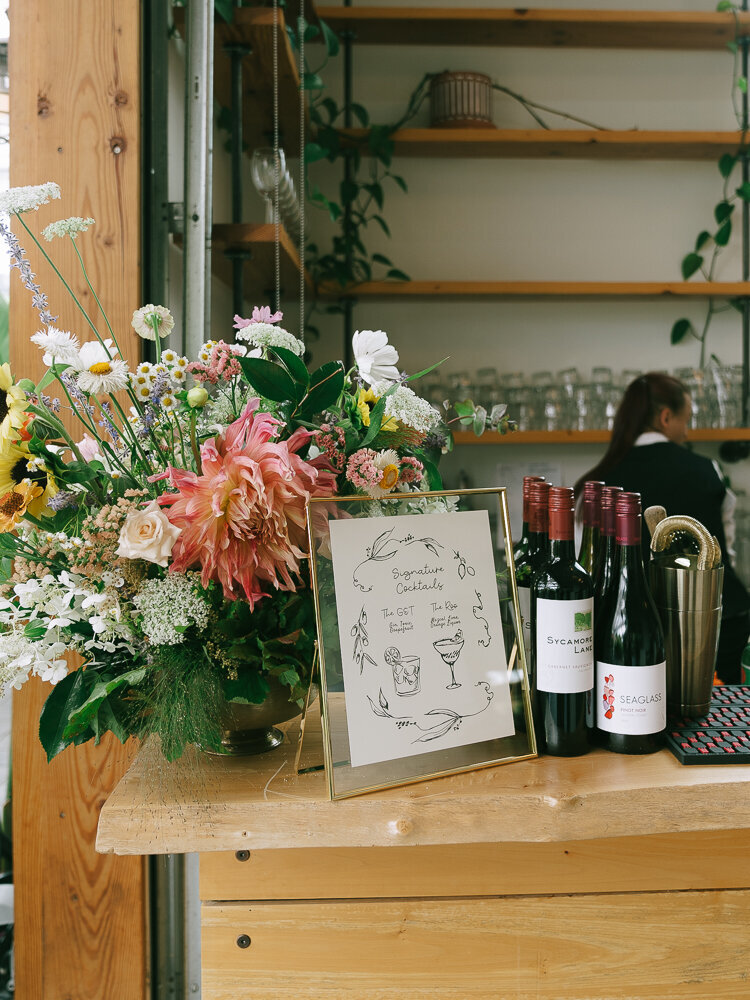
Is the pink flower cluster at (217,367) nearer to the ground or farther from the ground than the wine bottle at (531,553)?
farther from the ground

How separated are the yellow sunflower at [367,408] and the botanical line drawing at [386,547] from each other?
0.11 metres

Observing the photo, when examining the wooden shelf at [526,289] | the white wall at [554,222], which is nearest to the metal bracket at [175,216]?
the wooden shelf at [526,289]

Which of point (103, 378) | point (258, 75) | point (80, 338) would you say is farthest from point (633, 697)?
point (258, 75)

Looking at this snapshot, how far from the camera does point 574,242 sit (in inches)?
113

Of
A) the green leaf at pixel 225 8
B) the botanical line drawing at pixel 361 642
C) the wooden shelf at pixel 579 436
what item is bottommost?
the botanical line drawing at pixel 361 642

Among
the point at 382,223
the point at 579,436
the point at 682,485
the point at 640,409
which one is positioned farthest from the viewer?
the point at 382,223

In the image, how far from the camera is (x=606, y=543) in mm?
928

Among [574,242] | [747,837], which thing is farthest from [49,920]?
[574,242]

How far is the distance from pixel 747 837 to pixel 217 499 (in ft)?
2.27

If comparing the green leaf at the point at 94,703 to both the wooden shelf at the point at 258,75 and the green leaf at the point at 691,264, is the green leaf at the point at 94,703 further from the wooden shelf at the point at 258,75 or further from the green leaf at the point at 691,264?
the green leaf at the point at 691,264

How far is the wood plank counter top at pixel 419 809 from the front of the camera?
2.43 ft

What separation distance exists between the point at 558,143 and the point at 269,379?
231 cm

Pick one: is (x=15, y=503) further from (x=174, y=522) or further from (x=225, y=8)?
(x=225, y=8)

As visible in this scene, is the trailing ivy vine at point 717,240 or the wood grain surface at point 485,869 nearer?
the wood grain surface at point 485,869
